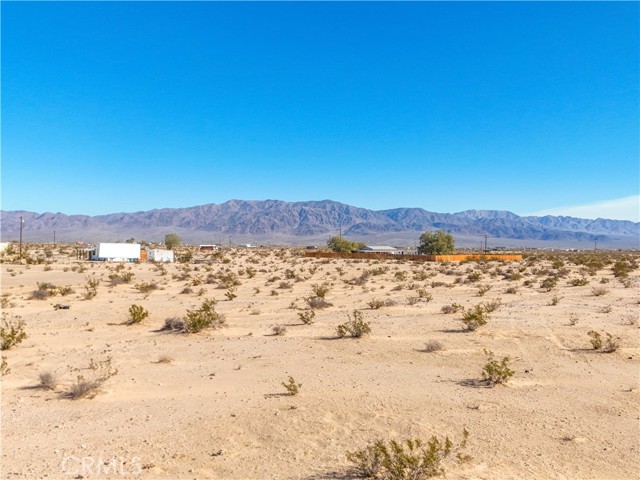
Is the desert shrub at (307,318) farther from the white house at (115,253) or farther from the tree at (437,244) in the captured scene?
the tree at (437,244)

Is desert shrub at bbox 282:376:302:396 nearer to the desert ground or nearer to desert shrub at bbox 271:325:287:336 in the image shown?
the desert ground

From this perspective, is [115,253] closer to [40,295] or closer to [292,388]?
[40,295]

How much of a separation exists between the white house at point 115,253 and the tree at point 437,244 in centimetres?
4030

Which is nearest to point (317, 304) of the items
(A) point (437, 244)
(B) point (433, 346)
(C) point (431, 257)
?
(B) point (433, 346)

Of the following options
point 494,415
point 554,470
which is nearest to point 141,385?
point 494,415

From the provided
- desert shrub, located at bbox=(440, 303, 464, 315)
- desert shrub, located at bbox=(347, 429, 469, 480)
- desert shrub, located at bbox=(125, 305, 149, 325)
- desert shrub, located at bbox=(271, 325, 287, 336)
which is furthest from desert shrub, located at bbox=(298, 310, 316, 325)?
desert shrub, located at bbox=(347, 429, 469, 480)

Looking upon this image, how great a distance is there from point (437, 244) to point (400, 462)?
64197 millimetres

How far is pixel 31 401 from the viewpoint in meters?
7.84

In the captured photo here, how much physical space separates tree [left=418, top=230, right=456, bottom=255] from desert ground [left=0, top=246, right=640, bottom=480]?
168ft

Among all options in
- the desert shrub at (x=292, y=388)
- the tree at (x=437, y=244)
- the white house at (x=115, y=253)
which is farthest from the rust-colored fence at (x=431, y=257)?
the desert shrub at (x=292, y=388)

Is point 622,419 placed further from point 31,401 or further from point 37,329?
point 37,329

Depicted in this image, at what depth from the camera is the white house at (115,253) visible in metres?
50.5

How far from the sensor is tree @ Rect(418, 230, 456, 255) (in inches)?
2633

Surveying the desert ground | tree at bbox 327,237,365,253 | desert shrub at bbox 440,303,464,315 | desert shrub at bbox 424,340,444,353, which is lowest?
the desert ground
